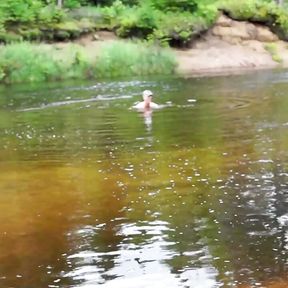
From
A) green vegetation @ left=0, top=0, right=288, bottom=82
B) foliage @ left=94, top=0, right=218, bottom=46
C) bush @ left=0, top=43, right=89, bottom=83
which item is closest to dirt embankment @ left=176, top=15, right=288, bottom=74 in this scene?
green vegetation @ left=0, top=0, right=288, bottom=82

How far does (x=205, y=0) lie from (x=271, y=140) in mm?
29460

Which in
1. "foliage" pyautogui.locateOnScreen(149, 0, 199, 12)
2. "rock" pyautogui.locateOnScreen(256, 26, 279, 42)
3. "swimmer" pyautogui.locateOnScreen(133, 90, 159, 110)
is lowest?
"rock" pyautogui.locateOnScreen(256, 26, 279, 42)

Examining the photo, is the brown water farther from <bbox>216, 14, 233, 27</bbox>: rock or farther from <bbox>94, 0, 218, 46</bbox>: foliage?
<bbox>216, 14, 233, 27</bbox>: rock

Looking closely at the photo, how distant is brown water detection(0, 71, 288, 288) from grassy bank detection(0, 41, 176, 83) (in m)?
13.0

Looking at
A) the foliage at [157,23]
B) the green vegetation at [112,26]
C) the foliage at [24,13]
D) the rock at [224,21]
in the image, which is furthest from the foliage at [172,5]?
the foliage at [24,13]

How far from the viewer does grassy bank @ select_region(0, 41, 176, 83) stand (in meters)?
30.9

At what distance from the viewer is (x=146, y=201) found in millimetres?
8945

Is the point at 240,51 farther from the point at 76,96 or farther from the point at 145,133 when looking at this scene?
the point at 145,133

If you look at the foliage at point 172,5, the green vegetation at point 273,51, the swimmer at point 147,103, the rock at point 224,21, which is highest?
the foliage at point 172,5

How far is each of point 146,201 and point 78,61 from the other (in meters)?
23.8

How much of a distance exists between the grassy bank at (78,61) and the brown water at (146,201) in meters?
13.0

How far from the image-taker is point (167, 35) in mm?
37156

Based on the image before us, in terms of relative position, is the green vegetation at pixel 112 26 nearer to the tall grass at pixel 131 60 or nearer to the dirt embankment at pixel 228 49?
the tall grass at pixel 131 60

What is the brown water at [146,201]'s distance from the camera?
6.55 meters
